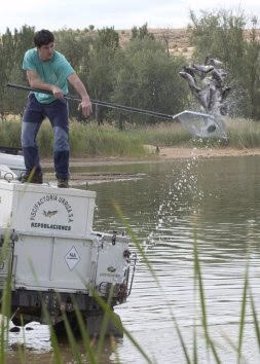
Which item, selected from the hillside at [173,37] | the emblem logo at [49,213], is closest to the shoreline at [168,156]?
the emblem logo at [49,213]

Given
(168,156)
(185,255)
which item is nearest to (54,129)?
(185,255)

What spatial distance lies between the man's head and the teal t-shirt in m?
0.06

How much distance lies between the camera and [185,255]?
52.8ft

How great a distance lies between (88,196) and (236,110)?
4908 centimetres

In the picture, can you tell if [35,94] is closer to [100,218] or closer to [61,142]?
[61,142]

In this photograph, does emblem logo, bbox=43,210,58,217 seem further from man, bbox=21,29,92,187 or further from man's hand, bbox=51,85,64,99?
man's hand, bbox=51,85,64,99

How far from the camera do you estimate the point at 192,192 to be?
93.1 feet

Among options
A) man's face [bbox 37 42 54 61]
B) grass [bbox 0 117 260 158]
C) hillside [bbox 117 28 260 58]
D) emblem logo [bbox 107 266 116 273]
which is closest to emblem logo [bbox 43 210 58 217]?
emblem logo [bbox 107 266 116 273]

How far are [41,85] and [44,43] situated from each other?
0.37m

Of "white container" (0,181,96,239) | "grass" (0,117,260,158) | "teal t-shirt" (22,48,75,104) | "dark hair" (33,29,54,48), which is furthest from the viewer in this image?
"grass" (0,117,260,158)

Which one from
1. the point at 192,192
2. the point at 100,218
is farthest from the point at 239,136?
the point at 100,218

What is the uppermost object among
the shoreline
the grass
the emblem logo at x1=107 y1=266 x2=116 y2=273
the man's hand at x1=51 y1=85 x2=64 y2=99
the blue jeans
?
the man's hand at x1=51 y1=85 x2=64 y2=99

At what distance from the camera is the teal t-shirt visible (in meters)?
10.6

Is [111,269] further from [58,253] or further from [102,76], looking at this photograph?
[102,76]
